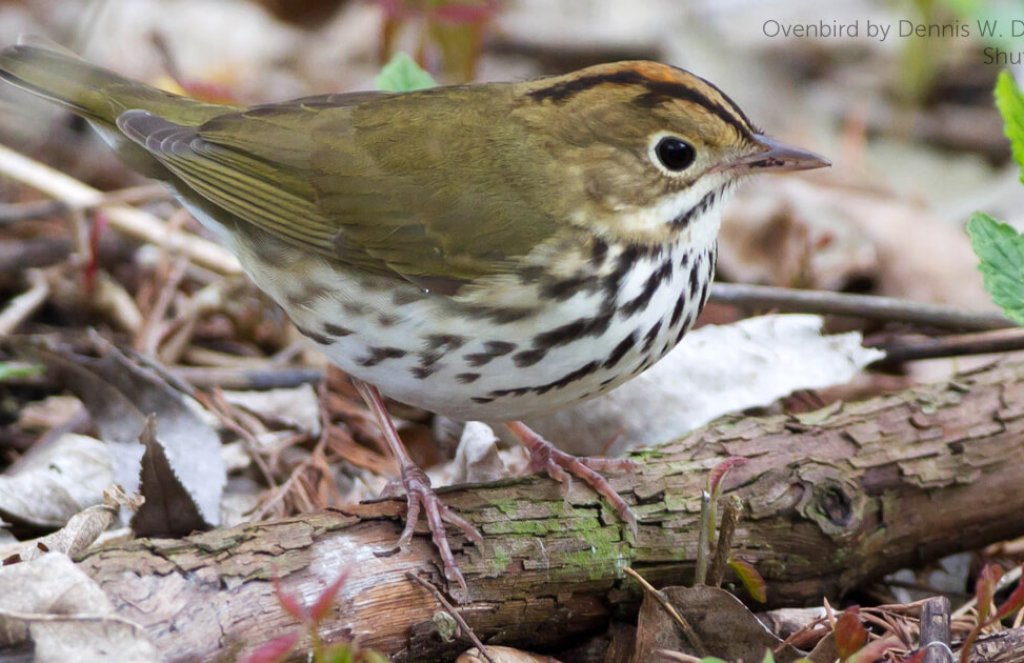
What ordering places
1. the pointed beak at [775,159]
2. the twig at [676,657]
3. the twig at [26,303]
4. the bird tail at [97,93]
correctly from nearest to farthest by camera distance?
the twig at [676,657] → the pointed beak at [775,159] → the bird tail at [97,93] → the twig at [26,303]

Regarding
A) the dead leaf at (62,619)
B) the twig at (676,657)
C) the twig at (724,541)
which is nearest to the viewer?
the dead leaf at (62,619)

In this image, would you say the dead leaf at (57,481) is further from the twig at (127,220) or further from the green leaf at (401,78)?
the green leaf at (401,78)

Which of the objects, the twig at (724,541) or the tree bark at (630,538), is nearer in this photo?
the tree bark at (630,538)

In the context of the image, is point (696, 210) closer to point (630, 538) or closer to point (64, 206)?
point (630, 538)

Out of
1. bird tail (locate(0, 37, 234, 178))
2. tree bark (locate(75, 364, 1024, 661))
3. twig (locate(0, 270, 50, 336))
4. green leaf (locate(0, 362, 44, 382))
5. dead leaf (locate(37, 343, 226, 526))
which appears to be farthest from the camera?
twig (locate(0, 270, 50, 336))

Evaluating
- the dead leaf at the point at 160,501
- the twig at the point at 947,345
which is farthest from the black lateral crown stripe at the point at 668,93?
the dead leaf at the point at 160,501

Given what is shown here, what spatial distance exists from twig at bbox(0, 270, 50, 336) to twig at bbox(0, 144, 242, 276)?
1.06 feet

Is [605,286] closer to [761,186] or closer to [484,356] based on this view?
[484,356]

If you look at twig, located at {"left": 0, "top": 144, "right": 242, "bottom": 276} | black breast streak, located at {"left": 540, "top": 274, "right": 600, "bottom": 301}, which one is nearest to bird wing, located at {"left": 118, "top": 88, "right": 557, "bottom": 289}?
black breast streak, located at {"left": 540, "top": 274, "right": 600, "bottom": 301}

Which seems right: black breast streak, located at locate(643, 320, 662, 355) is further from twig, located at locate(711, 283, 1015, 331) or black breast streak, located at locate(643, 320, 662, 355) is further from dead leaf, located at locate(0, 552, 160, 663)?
dead leaf, located at locate(0, 552, 160, 663)

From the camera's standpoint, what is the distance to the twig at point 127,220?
493cm

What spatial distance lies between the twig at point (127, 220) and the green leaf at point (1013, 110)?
114 inches

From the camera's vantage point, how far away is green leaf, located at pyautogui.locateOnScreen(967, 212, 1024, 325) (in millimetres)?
3014

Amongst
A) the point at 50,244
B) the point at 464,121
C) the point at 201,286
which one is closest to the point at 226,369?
the point at 201,286
